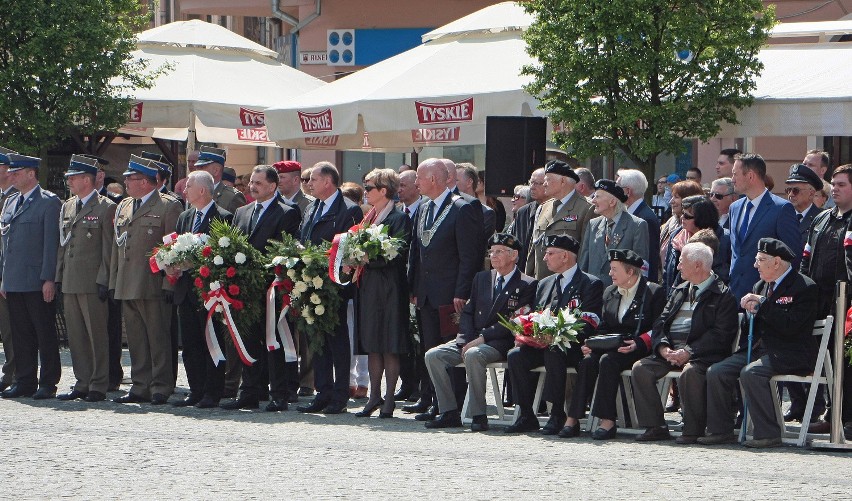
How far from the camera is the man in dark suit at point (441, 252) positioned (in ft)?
42.4

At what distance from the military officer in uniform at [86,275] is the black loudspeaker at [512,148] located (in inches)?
145

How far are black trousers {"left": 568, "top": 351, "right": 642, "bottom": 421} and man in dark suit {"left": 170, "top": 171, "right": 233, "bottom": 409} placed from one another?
348 cm

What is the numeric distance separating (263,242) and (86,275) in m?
1.78

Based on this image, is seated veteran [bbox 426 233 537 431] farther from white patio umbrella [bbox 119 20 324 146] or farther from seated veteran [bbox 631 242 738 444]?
white patio umbrella [bbox 119 20 324 146]

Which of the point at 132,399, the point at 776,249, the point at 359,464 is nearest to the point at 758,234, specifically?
the point at 776,249

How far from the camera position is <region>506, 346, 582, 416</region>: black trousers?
1195 cm

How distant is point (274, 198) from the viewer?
45.6 ft

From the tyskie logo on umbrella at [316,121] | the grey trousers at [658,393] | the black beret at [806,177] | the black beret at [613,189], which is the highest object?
the tyskie logo on umbrella at [316,121]

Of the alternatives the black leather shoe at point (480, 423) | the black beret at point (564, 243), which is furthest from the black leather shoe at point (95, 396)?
the black beret at point (564, 243)

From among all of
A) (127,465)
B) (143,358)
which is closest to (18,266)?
(143,358)

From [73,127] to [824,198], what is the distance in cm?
1137

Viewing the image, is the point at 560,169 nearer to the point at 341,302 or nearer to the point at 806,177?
the point at 806,177

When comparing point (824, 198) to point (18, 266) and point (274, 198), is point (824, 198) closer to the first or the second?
point (274, 198)

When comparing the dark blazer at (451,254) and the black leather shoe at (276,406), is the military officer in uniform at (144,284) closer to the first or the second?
the black leather shoe at (276,406)
